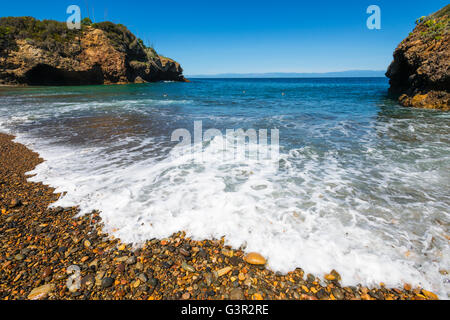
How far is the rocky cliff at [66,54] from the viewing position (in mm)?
41812

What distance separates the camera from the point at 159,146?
8023mm

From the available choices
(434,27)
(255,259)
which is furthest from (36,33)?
(434,27)

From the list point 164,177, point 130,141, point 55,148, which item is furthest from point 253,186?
point 55,148

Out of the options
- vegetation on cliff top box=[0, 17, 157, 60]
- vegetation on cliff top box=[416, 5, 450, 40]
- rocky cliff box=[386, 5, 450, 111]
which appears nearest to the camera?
rocky cliff box=[386, 5, 450, 111]

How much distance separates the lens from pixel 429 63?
1582 cm

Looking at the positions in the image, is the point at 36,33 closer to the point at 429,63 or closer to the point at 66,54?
the point at 66,54

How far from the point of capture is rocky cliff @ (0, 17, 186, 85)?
41.8m

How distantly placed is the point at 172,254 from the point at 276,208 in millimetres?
2145

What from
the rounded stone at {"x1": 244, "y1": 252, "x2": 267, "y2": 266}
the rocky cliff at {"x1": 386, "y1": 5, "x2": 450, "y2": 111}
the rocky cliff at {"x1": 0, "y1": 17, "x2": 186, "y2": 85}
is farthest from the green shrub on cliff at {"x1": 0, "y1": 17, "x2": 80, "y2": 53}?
the rocky cliff at {"x1": 386, "y1": 5, "x2": 450, "y2": 111}

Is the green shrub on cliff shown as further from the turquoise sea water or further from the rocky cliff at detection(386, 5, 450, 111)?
the rocky cliff at detection(386, 5, 450, 111)

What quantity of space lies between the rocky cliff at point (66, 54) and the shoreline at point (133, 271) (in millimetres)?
56834

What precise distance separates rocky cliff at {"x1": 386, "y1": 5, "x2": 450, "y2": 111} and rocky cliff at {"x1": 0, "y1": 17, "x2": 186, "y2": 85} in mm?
59167

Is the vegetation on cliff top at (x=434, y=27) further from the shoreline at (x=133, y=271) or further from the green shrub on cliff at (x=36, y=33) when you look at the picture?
the green shrub on cliff at (x=36, y=33)

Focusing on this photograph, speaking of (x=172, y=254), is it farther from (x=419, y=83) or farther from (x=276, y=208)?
(x=419, y=83)
